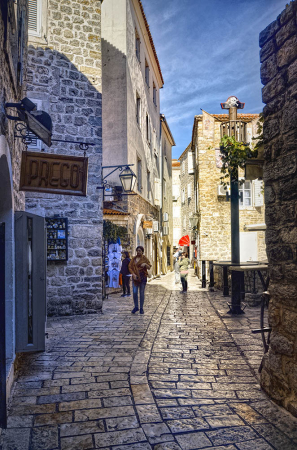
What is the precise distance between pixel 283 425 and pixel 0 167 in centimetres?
344

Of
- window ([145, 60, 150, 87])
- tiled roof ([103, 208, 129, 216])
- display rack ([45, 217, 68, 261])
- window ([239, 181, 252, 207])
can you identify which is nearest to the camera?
display rack ([45, 217, 68, 261])

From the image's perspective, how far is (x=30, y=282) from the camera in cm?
578

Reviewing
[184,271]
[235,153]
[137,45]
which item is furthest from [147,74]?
[235,153]

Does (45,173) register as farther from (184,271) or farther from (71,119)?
(184,271)

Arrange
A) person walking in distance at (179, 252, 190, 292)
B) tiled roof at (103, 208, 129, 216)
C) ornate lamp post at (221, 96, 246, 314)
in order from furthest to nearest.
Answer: person walking in distance at (179, 252, 190, 292) → tiled roof at (103, 208, 129, 216) → ornate lamp post at (221, 96, 246, 314)

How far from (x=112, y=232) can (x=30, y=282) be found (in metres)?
7.80

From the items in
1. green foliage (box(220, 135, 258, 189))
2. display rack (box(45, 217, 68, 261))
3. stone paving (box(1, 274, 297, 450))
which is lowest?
stone paving (box(1, 274, 297, 450))

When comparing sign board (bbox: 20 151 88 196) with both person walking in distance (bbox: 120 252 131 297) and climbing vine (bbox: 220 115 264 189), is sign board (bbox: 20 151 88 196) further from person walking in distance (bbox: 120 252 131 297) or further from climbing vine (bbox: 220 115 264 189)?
person walking in distance (bbox: 120 252 131 297)

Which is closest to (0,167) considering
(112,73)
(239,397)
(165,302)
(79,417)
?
(79,417)

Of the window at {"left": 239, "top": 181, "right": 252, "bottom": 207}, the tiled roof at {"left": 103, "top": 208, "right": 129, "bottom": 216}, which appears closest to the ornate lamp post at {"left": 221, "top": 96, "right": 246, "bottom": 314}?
the tiled roof at {"left": 103, "top": 208, "right": 129, "bottom": 216}

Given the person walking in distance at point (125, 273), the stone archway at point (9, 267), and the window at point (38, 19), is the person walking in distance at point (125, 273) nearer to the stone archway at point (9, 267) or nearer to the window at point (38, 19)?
the window at point (38, 19)

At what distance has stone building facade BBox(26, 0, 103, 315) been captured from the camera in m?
9.61

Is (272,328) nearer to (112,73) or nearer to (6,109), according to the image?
(6,109)

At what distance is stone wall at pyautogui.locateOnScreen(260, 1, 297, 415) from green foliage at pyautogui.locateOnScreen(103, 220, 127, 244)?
9215 millimetres
